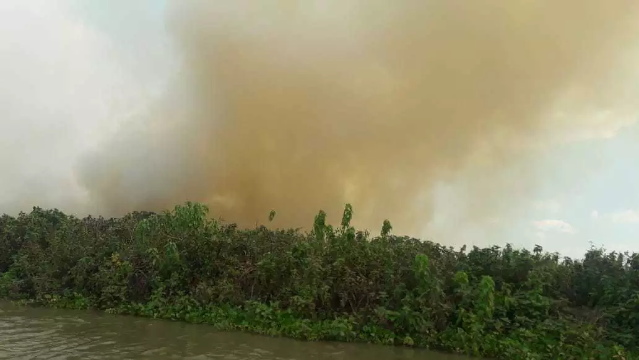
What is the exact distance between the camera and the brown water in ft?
28.5

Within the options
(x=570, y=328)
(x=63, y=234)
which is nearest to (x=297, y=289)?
(x=570, y=328)

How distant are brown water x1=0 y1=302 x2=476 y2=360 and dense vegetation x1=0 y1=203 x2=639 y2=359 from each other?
1.90 feet

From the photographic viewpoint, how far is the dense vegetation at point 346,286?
33.6ft

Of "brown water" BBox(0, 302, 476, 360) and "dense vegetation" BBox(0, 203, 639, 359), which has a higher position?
"dense vegetation" BBox(0, 203, 639, 359)

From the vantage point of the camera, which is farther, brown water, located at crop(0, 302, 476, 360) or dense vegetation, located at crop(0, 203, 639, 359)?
dense vegetation, located at crop(0, 203, 639, 359)

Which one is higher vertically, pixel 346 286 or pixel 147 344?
pixel 346 286

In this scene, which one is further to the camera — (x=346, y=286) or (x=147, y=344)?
(x=346, y=286)

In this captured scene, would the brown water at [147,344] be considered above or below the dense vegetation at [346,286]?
below

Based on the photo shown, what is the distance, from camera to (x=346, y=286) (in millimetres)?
11500

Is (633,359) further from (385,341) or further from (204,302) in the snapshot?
(204,302)

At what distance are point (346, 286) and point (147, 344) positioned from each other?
4.62m

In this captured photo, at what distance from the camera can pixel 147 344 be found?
9.44 metres

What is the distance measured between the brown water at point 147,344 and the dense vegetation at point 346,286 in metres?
0.58

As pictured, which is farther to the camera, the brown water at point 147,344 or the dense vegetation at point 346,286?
the dense vegetation at point 346,286
